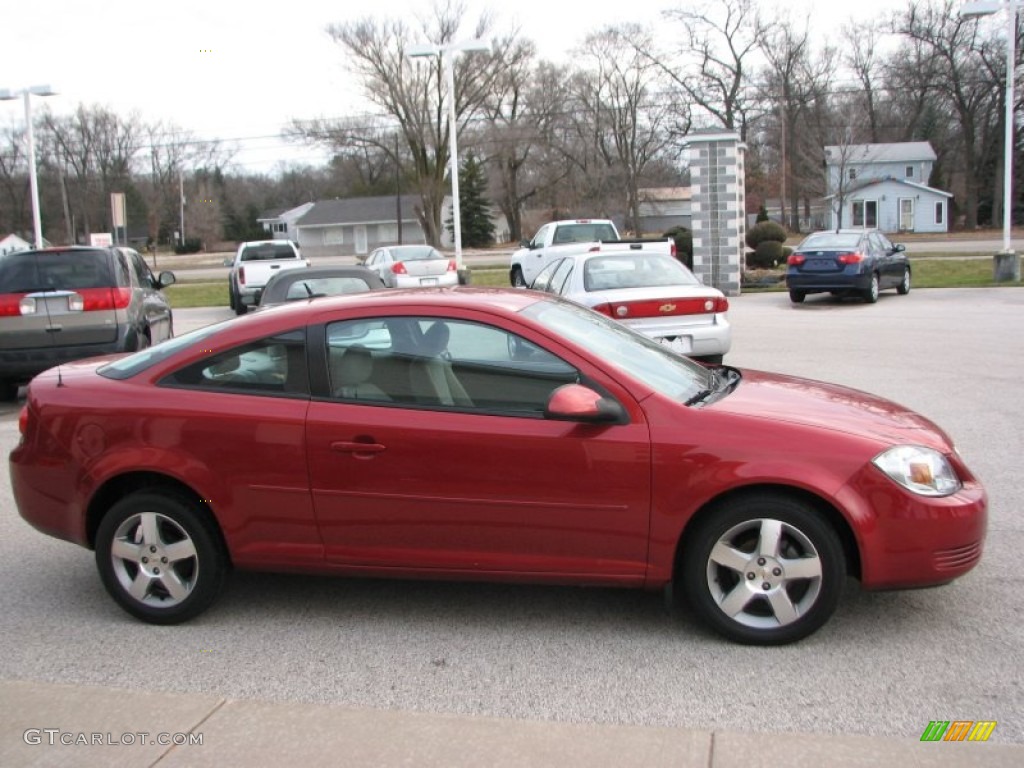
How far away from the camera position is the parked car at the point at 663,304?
10672 mm

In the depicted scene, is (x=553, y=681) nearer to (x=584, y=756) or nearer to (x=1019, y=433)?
(x=584, y=756)

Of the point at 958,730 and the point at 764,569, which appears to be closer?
the point at 958,730

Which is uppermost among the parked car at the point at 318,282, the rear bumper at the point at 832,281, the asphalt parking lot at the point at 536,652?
the parked car at the point at 318,282

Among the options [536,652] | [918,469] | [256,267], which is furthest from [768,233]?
[536,652]

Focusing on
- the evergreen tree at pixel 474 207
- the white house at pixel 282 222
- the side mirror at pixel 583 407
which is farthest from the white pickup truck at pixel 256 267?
the white house at pixel 282 222

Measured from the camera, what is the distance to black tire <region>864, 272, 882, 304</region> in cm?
1978

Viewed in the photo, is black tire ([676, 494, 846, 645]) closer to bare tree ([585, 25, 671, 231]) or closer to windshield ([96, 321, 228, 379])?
windshield ([96, 321, 228, 379])

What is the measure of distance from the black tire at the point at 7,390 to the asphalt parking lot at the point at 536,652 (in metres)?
6.34

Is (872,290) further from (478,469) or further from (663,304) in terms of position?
(478,469)

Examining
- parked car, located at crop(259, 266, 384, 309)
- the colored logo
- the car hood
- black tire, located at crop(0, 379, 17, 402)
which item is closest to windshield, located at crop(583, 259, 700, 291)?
parked car, located at crop(259, 266, 384, 309)

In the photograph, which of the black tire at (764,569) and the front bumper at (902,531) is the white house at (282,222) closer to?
the black tire at (764,569)

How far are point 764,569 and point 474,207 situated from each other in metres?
71.6

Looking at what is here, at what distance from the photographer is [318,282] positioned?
39.8 ft

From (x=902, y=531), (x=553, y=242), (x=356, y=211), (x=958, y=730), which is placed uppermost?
(x=356, y=211)
